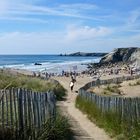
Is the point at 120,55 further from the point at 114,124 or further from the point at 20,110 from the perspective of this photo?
the point at 20,110

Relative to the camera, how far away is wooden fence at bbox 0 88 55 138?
42.0 feet

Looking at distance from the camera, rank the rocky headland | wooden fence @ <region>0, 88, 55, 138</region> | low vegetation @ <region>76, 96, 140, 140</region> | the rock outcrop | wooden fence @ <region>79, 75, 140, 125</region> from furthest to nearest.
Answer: the rock outcrop
the rocky headland
wooden fence @ <region>79, 75, 140, 125</region>
low vegetation @ <region>76, 96, 140, 140</region>
wooden fence @ <region>0, 88, 55, 138</region>

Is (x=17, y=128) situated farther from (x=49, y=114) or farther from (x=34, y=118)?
(x=49, y=114)

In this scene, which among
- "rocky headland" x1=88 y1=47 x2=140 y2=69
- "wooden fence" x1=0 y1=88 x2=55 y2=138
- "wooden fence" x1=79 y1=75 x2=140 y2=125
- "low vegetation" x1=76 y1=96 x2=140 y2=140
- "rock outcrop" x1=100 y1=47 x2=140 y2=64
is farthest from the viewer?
"rock outcrop" x1=100 y1=47 x2=140 y2=64

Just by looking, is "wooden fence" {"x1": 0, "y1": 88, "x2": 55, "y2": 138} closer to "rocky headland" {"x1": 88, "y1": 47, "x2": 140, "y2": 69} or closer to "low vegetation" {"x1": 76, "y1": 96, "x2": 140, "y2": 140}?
"low vegetation" {"x1": 76, "y1": 96, "x2": 140, "y2": 140}

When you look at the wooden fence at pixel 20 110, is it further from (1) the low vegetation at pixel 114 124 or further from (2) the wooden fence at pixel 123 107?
(2) the wooden fence at pixel 123 107

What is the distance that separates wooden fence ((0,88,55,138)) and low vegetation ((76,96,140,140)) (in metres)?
2.85

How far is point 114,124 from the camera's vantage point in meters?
16.8

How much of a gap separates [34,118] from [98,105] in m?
6.49

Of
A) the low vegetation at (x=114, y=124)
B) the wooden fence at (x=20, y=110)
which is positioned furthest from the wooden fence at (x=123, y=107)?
the wooden fence at (x=20, y=110)

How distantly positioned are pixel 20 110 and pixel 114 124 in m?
4.71

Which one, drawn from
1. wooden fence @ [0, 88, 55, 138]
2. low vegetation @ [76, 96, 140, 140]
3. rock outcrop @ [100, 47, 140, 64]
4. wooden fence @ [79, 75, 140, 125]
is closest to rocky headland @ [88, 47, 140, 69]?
rock outcrop @ [100, 47, 140, 64]

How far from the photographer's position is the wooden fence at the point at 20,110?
42.0 feet

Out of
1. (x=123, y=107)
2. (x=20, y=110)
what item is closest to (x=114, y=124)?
(x=123, y=107)
